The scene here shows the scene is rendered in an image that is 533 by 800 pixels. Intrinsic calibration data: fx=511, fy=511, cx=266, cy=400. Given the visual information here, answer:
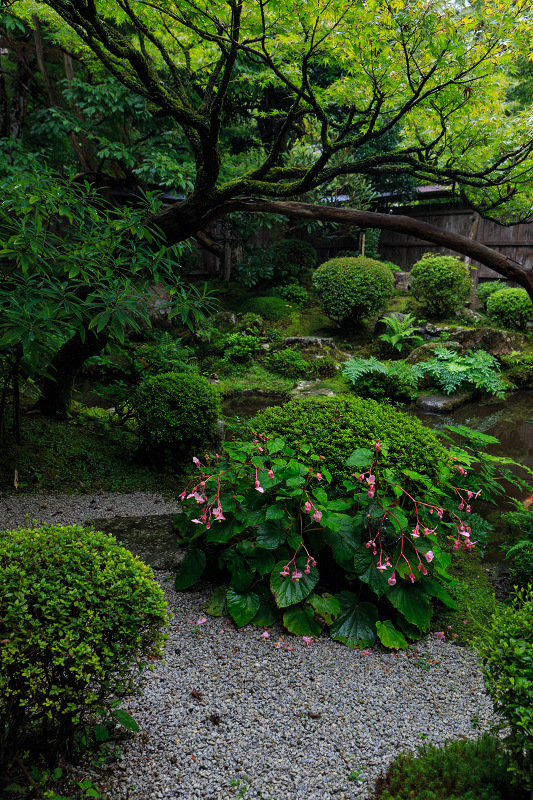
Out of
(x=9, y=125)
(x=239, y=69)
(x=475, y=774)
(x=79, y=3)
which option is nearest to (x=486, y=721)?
(x=475, y=774)

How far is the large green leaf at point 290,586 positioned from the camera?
2.63 metres

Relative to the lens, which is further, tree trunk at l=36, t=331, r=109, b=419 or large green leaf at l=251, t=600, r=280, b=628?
tree trunk at l=36, t=331, r=109, b=419

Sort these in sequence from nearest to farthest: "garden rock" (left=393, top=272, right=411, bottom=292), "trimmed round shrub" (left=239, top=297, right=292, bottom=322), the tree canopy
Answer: the tree canopy
"trimmed round shrub" (left=239, top=297, right=292, bottom=322)
"garden rock" (left=393, top=272, right=411, bottom=292)

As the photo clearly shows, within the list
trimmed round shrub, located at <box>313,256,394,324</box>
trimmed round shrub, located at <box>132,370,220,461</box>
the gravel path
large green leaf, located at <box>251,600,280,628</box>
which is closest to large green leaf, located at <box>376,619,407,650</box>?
the gravel path

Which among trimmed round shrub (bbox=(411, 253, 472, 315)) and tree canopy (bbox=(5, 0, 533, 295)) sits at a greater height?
tree canopy (bbox=(5, 0, 533, 295))

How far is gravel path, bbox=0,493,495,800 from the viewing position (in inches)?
72.3

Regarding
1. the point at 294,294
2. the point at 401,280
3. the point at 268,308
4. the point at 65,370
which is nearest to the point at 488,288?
the point at 401,280

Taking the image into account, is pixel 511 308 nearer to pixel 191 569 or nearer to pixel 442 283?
pixel 442 283

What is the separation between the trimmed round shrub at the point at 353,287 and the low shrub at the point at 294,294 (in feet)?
3.70

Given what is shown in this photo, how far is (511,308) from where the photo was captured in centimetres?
1062

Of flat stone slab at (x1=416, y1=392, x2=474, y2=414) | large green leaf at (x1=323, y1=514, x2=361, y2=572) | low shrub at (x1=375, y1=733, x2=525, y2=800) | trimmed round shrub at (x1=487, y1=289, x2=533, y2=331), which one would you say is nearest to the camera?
low shrub at (x1=375, y1=733, x2=525, y2=800)

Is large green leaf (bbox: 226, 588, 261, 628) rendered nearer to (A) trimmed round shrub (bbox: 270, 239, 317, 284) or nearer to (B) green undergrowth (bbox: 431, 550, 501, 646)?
(B) green undergrowth (bbox: 431, 550, 501, 646)

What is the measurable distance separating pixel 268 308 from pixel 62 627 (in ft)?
33.6

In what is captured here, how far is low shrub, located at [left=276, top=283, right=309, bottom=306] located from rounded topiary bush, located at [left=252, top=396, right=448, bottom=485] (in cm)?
868
